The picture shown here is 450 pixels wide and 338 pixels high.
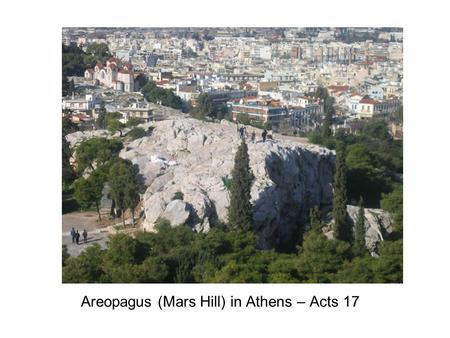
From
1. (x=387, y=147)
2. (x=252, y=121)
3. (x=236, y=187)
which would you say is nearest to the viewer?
(x=236, y=187)

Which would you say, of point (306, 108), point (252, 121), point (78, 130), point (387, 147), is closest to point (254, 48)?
point (306, 108)

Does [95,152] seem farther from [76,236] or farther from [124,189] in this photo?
[76,236]

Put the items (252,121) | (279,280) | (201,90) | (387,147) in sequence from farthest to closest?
(201,90) < (252,121) < (387,147) < (279,280)

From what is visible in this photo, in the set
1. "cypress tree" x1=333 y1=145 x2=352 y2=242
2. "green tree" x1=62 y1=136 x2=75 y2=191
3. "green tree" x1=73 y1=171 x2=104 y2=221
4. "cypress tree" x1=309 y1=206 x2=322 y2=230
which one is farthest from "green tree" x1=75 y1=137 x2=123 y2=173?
"cypress tree" x1=333 y1=145 x2=352 y2=242

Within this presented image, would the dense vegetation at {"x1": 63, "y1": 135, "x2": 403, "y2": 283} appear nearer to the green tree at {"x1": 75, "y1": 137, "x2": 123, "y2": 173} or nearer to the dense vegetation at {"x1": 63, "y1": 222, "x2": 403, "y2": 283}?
the dense vegetation at {"x1": 63, "y1": 222, "x2": 403, "y2": 283}

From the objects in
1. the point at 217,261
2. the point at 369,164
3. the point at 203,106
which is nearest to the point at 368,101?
the point at 203,106

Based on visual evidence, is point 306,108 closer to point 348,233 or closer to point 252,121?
point 252,121
